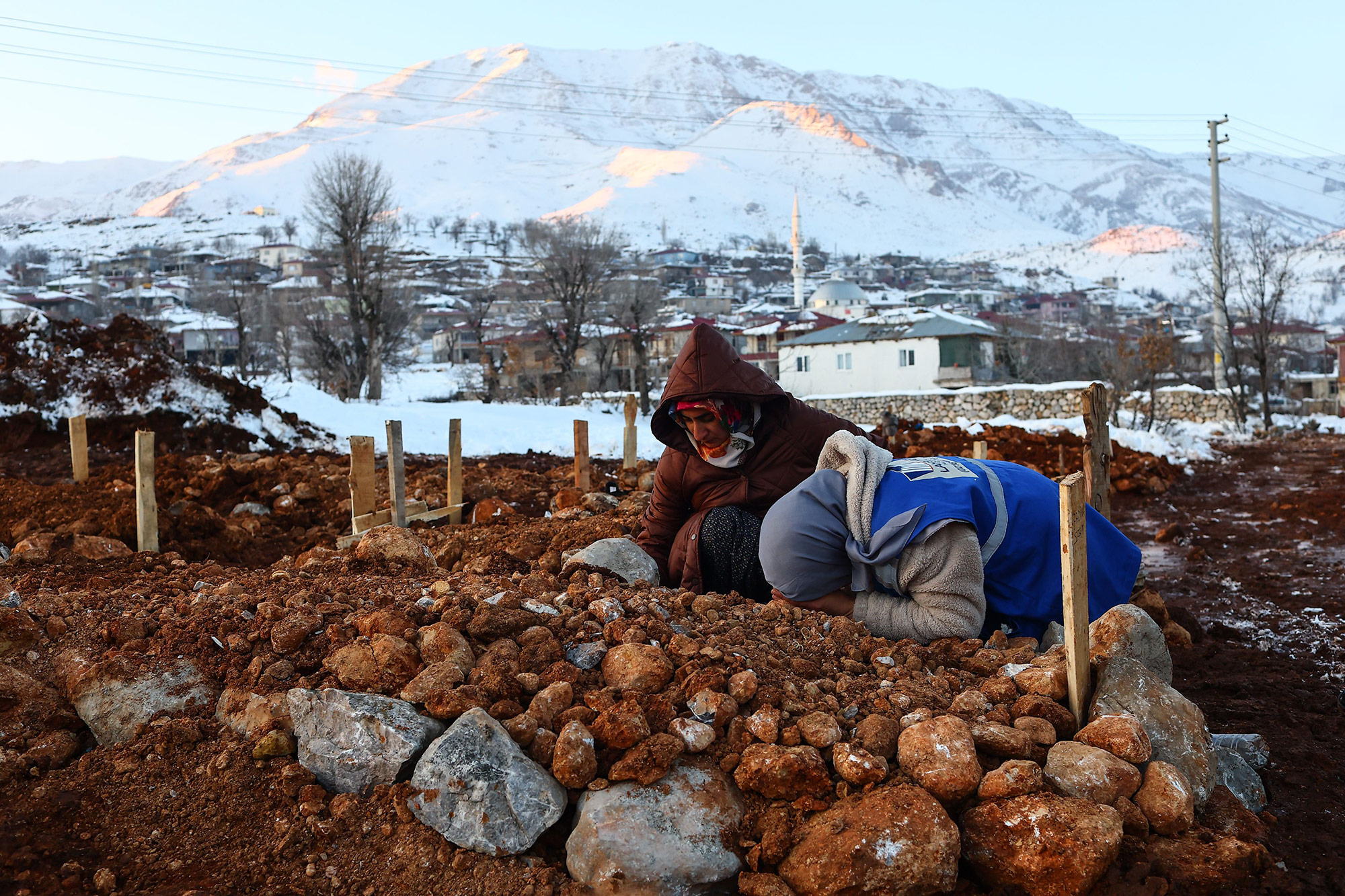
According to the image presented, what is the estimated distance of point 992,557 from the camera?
9.97 ft

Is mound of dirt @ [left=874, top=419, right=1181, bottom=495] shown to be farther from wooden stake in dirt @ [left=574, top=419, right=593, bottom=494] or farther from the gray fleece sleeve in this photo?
the gray fleece sleeve

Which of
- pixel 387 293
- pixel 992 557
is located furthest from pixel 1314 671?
pixel 387 293

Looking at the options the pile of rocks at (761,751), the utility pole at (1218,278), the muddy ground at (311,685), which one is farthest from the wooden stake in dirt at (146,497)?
the utility pole at (1218,278)

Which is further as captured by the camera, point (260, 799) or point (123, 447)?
point (123, 447)

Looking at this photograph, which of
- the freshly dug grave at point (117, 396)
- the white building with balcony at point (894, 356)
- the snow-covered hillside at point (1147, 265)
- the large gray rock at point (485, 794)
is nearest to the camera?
the large gray rock at point (485, 794)

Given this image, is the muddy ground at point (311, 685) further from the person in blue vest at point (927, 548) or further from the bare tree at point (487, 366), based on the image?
the bare tree at point (487, 366)

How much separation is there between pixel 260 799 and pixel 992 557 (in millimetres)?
2217

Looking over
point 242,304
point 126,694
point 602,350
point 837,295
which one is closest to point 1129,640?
point 126,694

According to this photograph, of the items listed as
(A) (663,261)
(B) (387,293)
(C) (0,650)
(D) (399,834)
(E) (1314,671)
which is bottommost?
(E) (1314,671)

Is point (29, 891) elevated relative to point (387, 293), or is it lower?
lower

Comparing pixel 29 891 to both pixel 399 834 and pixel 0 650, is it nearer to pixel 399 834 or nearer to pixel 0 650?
pixel 399 834

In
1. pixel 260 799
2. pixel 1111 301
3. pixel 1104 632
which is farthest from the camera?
pixel 1111 301

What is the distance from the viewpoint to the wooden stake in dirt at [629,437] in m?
9.83

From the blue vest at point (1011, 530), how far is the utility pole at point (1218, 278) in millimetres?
18697
